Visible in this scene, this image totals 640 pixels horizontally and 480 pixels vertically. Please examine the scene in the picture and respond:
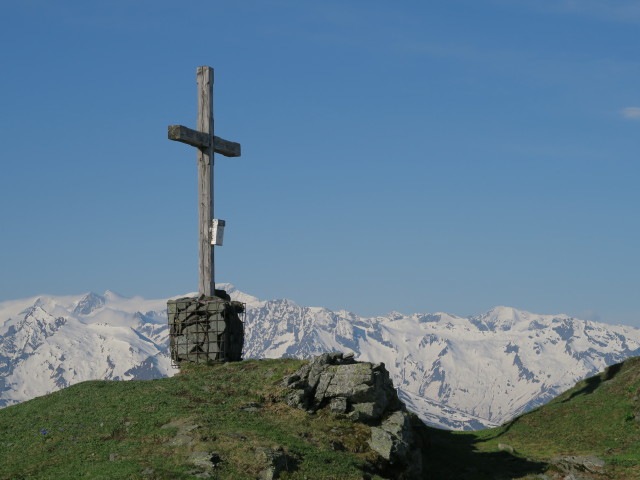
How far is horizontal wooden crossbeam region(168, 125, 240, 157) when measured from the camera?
4997cm

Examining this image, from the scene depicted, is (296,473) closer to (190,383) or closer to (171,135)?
(190,383)

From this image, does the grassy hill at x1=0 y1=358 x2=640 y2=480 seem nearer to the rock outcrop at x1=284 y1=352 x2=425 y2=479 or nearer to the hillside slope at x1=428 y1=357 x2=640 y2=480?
the hillside slope at x1=428 y1=357 x2=640 y2=480

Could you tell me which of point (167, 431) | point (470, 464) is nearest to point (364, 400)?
point (167, 431)

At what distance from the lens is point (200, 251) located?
2055 inches

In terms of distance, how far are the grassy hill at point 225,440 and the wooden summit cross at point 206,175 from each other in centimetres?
615

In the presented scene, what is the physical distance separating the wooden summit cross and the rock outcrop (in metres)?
11.9

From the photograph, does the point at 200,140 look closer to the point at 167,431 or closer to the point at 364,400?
the point at 364,400

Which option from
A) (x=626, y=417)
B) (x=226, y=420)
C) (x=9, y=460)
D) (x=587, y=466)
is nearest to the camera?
(x=9, y=460)

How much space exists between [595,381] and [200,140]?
36.2m

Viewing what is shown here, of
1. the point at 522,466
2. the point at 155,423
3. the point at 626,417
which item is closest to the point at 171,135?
the point at 155,423

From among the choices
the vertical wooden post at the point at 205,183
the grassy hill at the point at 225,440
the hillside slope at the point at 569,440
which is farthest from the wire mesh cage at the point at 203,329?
the hillside slope at the point at 569,440

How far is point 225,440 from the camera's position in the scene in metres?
34.3

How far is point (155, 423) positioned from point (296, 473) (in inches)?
328

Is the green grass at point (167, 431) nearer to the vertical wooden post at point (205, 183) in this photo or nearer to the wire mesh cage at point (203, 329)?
the wire mesh cage at point (203, 329)
